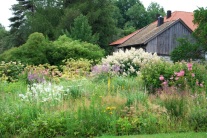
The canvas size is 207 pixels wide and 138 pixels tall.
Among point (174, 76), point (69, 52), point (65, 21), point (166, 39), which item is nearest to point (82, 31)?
point (69, 52)

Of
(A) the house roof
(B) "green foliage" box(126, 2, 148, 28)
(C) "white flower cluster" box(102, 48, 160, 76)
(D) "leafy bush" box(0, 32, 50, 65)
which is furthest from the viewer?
(B) "green foliage" box(126, 2, 148, 28)

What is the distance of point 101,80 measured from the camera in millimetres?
11656

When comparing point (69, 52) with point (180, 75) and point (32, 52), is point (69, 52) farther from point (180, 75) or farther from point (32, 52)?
point (180, 75)

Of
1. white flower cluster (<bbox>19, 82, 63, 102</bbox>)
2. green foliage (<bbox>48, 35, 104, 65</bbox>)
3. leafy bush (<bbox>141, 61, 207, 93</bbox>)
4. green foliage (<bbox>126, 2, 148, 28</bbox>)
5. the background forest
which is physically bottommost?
white flower cluster (<bbox>19, 82, 63, 102</bbox>)

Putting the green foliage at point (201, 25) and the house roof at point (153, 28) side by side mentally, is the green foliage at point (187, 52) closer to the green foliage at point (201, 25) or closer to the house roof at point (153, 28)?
the green foliage at point (201, 25)

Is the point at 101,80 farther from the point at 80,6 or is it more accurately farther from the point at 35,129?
the point at 80,6

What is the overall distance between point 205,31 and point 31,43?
484 inches

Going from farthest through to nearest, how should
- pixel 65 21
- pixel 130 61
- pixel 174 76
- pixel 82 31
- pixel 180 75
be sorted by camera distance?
pixel 65 21 < pixel 82 31 < pixel 130 61 < pixel 174 76 < pixel 180 75

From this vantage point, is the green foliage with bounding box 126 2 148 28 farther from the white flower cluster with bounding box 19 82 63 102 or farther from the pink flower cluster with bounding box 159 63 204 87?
the white flower cluster with bounding box 19 82 63 102

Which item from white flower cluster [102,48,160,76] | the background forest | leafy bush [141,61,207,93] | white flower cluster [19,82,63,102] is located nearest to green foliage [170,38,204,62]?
white flower cluster [102,48,160,76]

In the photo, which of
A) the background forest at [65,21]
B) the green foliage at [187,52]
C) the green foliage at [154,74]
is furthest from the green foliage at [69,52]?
the green foliage at [154,74]

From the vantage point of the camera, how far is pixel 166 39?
33.4 meters

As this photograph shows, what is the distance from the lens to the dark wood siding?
3288cm

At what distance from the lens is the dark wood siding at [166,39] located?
32875 millimetres
